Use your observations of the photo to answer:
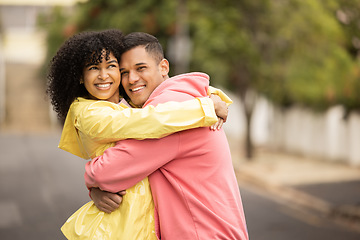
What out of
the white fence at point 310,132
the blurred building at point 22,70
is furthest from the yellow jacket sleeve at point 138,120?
the blurred building at point 22,70

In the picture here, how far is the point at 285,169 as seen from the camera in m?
14.7

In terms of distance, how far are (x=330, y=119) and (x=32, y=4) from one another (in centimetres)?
4159

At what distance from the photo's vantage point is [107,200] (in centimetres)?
229

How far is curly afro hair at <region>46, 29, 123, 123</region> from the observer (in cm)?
243

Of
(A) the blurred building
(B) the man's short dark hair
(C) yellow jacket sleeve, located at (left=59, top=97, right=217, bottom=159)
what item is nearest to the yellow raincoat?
(C) yellow jacket sleeve, located at (left=59, top=97, right=217, bottom=159)

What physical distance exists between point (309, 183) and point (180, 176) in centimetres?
A: 1062

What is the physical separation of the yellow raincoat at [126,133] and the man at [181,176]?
0.05m

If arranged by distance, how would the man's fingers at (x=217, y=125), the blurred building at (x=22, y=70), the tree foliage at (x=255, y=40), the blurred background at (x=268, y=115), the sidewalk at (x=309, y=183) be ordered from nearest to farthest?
the man's fingers at (x=217, y=125) < the blurred background at (x=268, y=115) < the sidewalk at (x=309, y=183) < the tree foliage at (x=255, y=40) < the blurred building at (x=22, y=70)

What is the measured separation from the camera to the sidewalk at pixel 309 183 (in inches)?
391

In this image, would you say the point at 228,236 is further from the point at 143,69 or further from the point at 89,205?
the point at 143,69

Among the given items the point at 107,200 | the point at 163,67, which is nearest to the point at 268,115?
the point at 163,67

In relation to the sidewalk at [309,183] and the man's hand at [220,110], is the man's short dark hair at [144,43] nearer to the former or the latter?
the man's hand at [220,110]

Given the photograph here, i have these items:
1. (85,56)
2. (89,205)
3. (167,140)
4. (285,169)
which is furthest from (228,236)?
(285,169)

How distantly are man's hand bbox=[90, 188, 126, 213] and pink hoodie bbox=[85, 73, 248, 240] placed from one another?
0.11 ft
